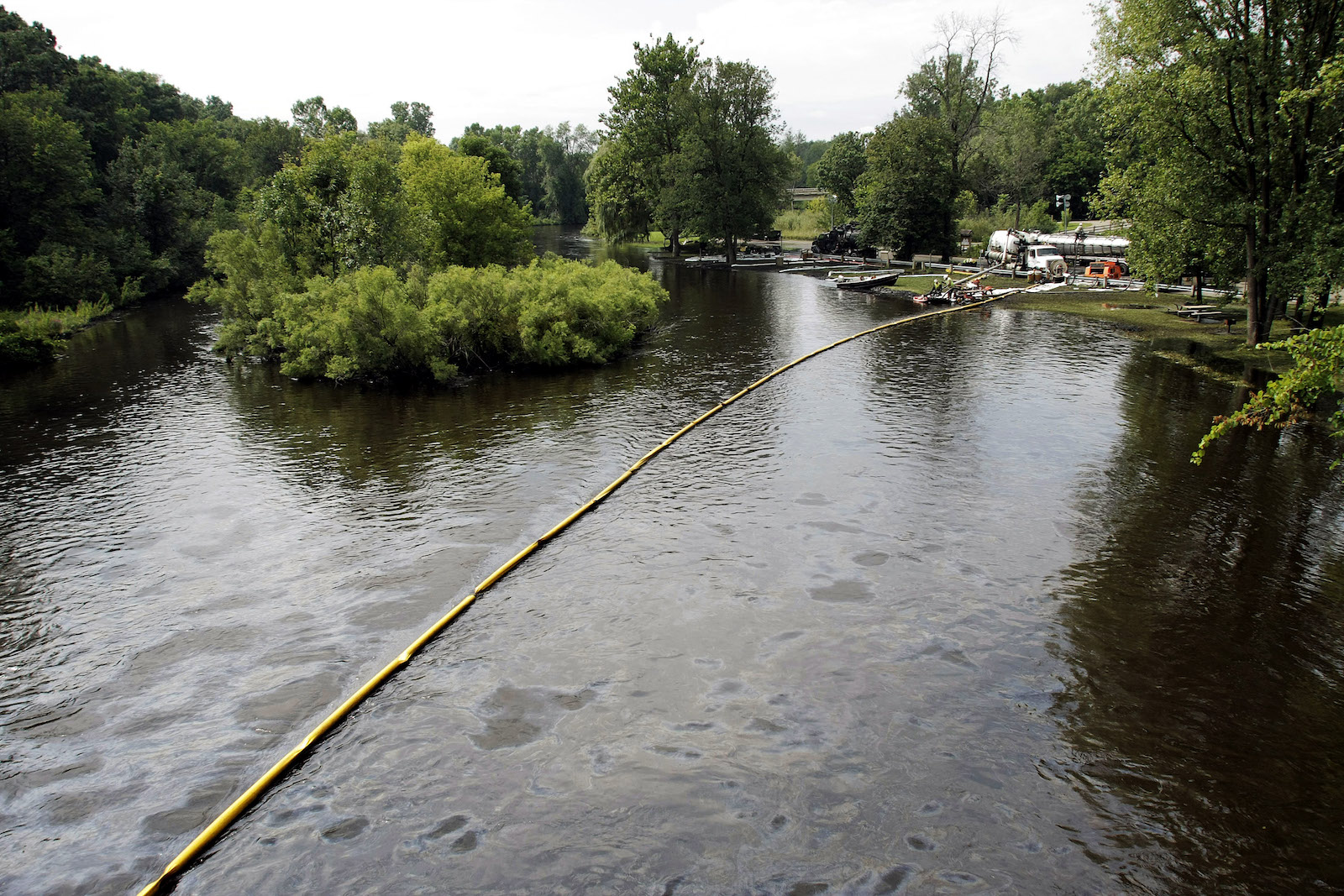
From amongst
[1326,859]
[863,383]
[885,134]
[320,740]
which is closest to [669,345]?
[863,383]

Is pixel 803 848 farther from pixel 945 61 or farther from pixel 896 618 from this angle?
pixel 945 61

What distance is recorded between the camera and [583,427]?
908 inches

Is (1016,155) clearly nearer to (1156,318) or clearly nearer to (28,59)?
(1156,318)

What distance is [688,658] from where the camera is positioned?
11898mm

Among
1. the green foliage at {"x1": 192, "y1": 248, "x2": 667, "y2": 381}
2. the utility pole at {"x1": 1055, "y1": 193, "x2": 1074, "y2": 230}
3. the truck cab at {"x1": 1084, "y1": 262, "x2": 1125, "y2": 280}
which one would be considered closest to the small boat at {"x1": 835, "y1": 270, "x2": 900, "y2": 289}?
the truck cab at {"x1": 1084, "y1": 262, "x2": 1125, "y2": 280}

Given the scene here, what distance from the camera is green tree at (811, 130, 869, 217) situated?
90438 mm

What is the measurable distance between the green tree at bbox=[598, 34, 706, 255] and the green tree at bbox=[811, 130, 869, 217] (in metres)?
25.1

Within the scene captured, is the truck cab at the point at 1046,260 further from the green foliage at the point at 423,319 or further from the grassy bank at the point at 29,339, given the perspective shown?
the grassy bank at the point at 29,339

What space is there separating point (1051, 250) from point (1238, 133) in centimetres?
3003

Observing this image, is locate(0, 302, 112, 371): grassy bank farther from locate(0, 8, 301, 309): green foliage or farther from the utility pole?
the utility pole

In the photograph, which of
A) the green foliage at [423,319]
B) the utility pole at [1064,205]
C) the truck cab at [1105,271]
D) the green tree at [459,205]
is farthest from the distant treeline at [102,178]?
the utility pole at [1064,205]

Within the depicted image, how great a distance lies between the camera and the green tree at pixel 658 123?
68.9 meters

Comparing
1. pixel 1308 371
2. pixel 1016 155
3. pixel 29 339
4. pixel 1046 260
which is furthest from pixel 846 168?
→ pixel 1308 371

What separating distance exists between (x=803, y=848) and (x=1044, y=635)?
6023 mm
